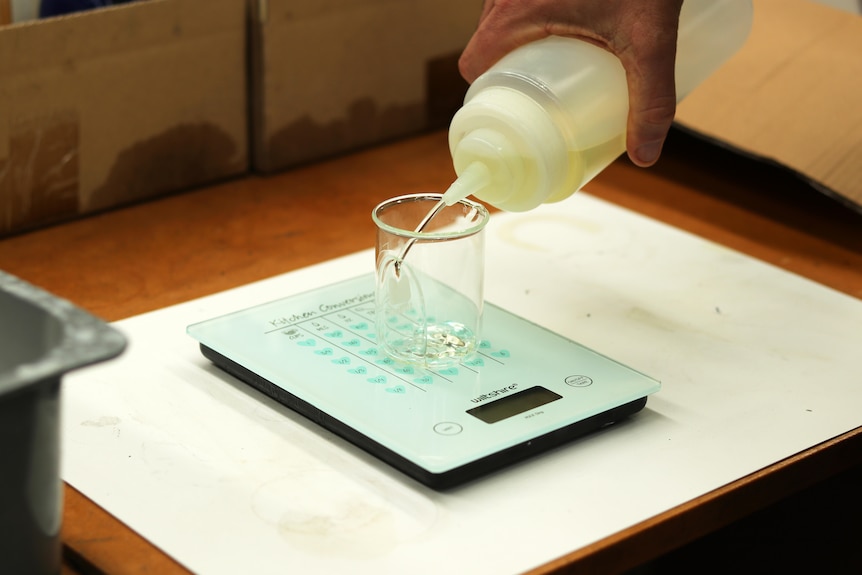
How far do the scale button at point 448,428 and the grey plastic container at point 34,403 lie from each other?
249 millimetres

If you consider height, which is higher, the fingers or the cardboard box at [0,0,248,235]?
the fingers

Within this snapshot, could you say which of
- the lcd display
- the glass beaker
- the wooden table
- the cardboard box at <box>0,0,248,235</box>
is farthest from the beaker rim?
the cardboard box at <box>0,0,248,235</box>

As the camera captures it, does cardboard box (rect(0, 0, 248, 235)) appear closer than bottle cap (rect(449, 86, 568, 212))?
No

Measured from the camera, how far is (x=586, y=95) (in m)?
0.86

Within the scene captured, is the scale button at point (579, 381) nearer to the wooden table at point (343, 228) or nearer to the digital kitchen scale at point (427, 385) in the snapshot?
the digital kitchen scale at point (427, 385)

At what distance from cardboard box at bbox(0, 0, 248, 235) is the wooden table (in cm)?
3

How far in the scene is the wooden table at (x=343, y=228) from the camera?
3.30 feet

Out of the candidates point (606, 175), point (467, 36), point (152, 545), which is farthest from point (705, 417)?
point (467, 36)

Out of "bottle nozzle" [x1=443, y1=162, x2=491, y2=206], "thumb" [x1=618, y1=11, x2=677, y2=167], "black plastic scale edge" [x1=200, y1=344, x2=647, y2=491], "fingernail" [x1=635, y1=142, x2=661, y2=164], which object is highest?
"thumb" [x1=618, y1=11, x2=677, y2=167]

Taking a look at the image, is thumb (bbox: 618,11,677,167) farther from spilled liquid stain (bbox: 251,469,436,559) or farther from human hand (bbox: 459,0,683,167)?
spilled liquid stain (bbox: 251,469,436,559)

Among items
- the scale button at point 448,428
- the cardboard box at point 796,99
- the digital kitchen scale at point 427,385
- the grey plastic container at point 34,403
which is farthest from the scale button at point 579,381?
the cardboard box at point 796,99

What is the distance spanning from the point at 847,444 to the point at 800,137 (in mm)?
464

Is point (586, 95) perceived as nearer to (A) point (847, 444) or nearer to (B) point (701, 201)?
(A) point (847, 444)

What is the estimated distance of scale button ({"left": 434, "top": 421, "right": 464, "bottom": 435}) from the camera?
740mm
